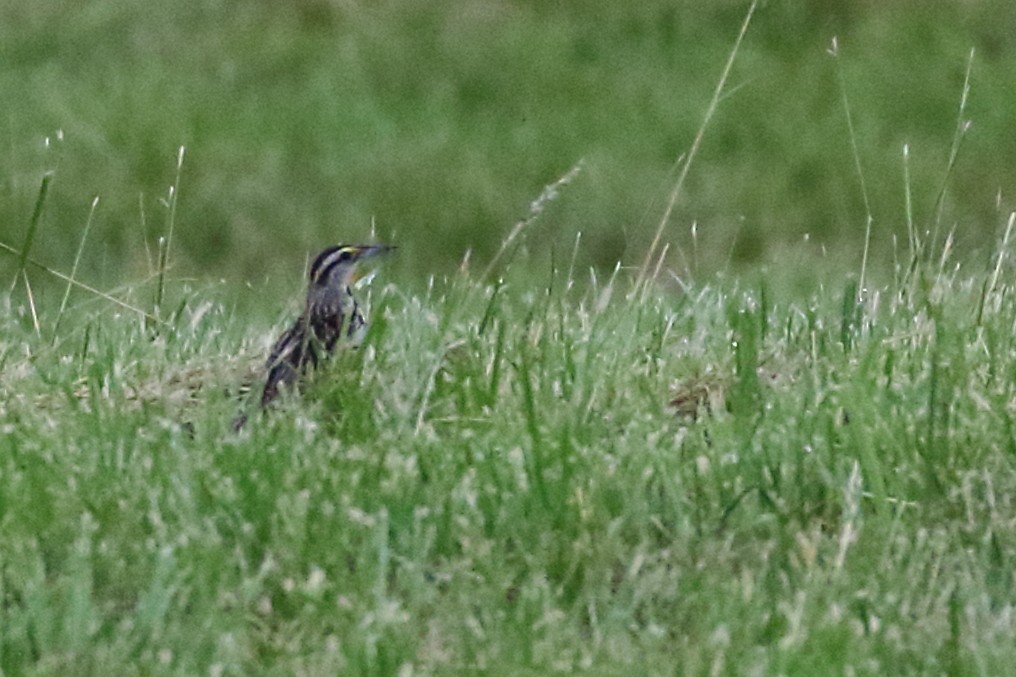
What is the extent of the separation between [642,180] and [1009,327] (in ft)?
39.7

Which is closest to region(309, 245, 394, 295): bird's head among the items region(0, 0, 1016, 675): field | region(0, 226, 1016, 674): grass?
region(0, 0, 1016, 675): field

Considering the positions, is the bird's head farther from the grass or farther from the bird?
the grass

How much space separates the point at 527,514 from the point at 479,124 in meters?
14.9

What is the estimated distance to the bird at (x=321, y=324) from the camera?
20.8 ft

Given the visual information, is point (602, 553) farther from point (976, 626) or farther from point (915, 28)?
point (915, 28)

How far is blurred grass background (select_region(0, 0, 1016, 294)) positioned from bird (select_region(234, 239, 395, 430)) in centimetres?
831

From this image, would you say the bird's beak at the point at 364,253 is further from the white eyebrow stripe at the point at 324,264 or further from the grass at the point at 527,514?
the grass at the point at 527,514

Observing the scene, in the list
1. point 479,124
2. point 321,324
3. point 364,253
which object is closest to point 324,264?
point 364,253

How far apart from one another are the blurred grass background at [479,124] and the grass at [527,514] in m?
9.79

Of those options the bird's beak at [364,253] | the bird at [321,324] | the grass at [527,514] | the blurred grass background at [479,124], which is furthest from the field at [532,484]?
the blurred grass background at [479,124]

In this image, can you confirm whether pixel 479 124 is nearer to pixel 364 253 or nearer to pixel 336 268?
pixel 364 253

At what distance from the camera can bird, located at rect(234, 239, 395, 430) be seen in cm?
634

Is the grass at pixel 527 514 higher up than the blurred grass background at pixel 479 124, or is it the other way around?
the grass at pixel 527 514

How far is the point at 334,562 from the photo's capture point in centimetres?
488
